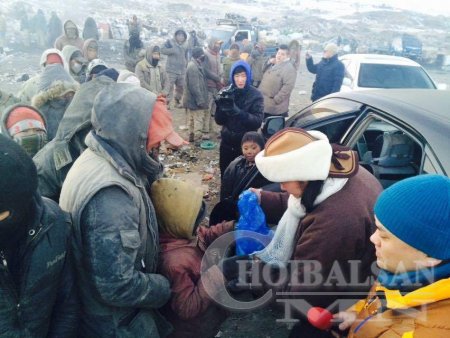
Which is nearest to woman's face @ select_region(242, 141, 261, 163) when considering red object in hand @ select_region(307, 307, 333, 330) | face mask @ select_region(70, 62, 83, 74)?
red object in hand @ select_region(307, 307, 333, 330)

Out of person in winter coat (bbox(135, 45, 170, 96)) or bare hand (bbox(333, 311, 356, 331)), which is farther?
person in winter coat (bbox(135, 45, 170, 96))

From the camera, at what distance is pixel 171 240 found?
2.01 m

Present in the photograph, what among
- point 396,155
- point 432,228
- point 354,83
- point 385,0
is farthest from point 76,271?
point 385,0

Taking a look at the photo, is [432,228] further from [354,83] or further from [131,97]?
[354,83]

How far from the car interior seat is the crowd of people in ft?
3.38

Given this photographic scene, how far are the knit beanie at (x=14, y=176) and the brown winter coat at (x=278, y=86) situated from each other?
5.50m

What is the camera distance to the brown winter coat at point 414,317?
1.13 meters

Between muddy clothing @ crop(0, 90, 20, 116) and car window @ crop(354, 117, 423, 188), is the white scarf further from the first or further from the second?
muddy clothing @ crop(0, 90, 20, 116)

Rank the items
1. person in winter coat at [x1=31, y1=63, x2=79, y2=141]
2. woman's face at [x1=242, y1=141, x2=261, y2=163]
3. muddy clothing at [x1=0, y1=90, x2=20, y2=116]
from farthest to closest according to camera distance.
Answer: muddy clothing at [x1=0, y1=90, x2=20, y2=116]
woman's face at [x1=242, y1=141, x2=261, y2=163]
person in winter coat at [x1=31, y1=63, x2=79, y2=141]

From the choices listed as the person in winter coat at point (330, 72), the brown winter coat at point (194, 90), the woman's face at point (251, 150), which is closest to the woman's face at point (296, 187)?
the woman's face at point (251, 150)

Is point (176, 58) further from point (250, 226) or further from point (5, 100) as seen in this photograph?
point (250, 226)

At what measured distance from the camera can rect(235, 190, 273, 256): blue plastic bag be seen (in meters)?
2.32

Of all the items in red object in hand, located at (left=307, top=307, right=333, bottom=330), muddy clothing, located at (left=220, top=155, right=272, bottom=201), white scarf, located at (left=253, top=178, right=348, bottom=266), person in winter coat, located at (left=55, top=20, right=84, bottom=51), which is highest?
person in winter coat, located at (left=55, top=20, right=84, bottom=51)

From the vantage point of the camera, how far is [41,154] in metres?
2.52
